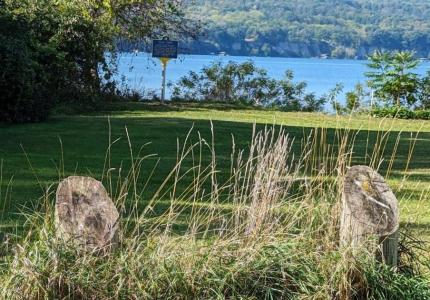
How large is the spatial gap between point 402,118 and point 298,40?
7060cm

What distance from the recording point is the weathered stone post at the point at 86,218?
5562 mm

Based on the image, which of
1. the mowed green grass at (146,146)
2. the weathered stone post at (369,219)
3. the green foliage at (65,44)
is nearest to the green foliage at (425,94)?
the mowed green grass at (146,146)

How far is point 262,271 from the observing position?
5.76 m

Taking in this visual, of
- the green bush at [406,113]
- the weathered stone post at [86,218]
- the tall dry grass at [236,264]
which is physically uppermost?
the weathered stone post at [86,218]

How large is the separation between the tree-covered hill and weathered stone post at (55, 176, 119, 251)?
70.3 m

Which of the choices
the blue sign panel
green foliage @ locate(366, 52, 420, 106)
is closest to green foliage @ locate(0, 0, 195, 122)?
the blue sign panel

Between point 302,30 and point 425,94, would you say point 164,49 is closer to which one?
point 425,94

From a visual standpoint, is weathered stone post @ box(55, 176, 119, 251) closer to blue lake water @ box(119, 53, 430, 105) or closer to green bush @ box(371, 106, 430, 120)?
green bush @ box(371, 106, 430, 120)

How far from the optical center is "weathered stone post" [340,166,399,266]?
5.84 meters

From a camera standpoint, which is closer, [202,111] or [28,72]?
[28,72]

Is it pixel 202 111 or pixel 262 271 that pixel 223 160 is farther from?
pixel 202 111

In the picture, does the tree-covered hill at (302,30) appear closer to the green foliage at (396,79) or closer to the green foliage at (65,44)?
the green foliage at (65,44)

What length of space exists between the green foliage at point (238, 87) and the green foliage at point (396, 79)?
290 cm

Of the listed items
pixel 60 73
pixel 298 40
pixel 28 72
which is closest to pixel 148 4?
pixel 60 73
